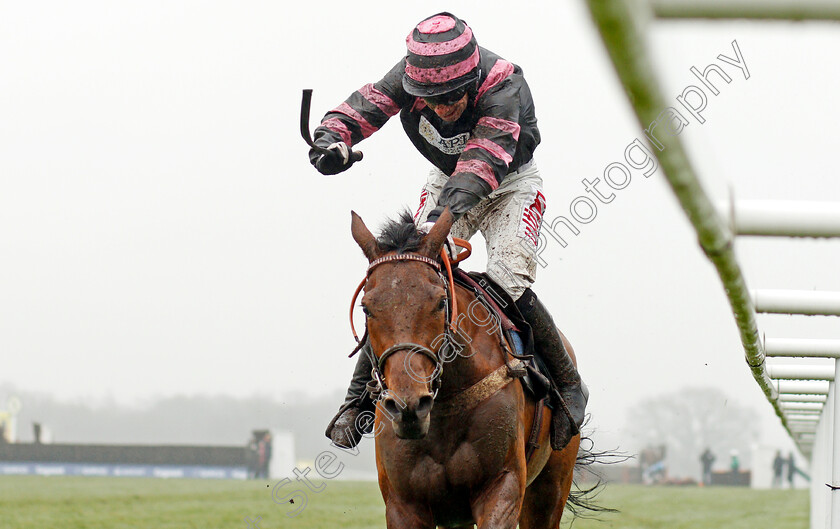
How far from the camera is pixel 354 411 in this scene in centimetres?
437

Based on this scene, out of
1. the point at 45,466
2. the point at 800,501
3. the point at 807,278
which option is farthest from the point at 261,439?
the point at 807,278

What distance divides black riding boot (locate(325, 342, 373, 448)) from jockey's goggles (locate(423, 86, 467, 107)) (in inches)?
45.0

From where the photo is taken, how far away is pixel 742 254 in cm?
256

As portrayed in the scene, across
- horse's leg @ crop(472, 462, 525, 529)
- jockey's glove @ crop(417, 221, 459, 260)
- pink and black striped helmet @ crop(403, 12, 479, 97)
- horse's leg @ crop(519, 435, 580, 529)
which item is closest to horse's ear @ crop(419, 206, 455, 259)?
jockey's glove @ crop(417, 221, 459, 260)

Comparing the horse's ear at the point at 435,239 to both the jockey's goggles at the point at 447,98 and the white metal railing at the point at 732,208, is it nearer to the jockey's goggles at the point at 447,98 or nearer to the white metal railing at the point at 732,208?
the jockey's goggles at the point at 447,98

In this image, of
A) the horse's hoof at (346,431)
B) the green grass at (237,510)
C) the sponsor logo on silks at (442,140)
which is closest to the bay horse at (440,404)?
the horse's hoof at (346,431)

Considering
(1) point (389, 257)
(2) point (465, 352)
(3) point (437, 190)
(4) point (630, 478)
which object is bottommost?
(4) point (630, 478)

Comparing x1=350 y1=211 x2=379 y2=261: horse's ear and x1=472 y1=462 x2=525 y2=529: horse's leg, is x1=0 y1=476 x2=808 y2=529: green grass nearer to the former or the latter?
x1=472 y1=462 x2=525 y2=529: horse's leg

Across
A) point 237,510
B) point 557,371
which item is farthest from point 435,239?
point 237,510

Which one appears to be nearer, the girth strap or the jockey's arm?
the girth strap

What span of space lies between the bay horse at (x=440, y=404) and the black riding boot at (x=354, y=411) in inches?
9.8

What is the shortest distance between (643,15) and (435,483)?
3.02 meters

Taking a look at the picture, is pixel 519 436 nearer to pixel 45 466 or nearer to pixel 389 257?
pixel 389 257

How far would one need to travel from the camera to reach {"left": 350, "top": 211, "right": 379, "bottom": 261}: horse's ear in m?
3.76
